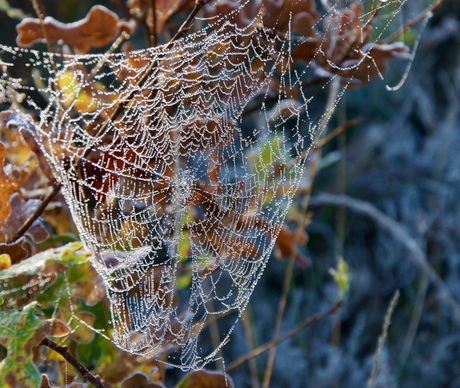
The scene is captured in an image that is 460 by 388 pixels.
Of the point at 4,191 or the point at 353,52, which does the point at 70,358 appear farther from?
the point at 353,52

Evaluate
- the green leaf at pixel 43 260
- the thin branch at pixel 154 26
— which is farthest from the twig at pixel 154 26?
the green leaf at pixel 43 260

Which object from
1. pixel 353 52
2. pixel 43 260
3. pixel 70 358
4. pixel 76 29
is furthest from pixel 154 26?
pixel 70 358

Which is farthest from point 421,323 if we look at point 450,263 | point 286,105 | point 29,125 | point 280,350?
point 29,125

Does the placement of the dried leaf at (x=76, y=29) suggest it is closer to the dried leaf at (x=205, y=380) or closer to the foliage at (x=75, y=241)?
the foliage at (x=75, y=241)

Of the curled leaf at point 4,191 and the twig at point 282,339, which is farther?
the twig at point 282,339

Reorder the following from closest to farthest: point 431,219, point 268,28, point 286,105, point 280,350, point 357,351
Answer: point 268,28, point 286,105, point 280,350, point 357,351, point 431,219

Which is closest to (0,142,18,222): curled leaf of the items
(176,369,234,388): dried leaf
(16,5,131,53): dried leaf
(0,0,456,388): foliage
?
(0,0,456,388): foliage

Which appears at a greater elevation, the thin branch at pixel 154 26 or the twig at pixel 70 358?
the thin branch at pixel 154 26

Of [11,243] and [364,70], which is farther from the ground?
[364,70]

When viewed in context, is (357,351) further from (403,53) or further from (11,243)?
(11,243)
